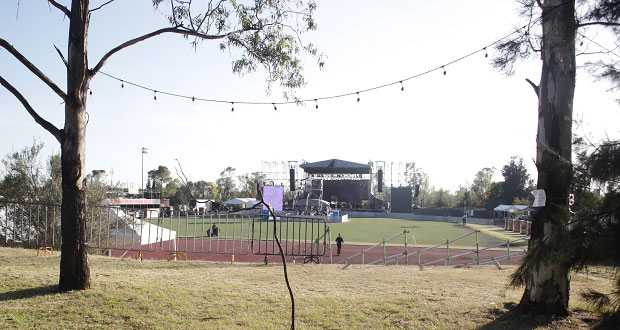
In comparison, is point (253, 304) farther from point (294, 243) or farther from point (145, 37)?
point (294, 243)

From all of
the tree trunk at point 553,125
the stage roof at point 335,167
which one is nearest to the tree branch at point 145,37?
the tree trunk at point 553,125

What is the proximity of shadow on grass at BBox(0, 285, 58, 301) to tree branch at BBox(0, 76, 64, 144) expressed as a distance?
2037mm

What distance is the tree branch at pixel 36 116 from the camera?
597 cm

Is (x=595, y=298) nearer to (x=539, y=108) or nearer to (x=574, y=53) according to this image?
(x=539, y=108)

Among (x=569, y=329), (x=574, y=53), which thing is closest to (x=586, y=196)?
(x=569, y=329)

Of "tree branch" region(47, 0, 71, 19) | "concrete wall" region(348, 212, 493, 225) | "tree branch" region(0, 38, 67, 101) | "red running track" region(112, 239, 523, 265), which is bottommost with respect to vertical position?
"concrete wall" region(348, 212, 493, 225)

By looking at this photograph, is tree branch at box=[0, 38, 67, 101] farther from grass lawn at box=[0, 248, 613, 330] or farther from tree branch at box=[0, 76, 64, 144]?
grass lawn at box=[0, 248, 613, 330]

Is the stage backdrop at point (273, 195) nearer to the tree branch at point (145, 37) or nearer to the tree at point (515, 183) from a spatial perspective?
the tree branch at point (145, 37)

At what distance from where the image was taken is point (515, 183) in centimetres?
6156

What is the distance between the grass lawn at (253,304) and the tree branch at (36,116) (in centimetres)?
213

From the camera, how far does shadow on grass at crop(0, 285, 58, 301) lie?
18.1ft

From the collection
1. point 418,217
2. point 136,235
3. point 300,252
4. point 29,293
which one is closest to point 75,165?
point 29,293

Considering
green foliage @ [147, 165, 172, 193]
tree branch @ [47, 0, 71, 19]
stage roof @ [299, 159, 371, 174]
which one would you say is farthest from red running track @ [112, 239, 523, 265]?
green foliage @ [147, 165, 172, 193]

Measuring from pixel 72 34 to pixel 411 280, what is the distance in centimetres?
695
